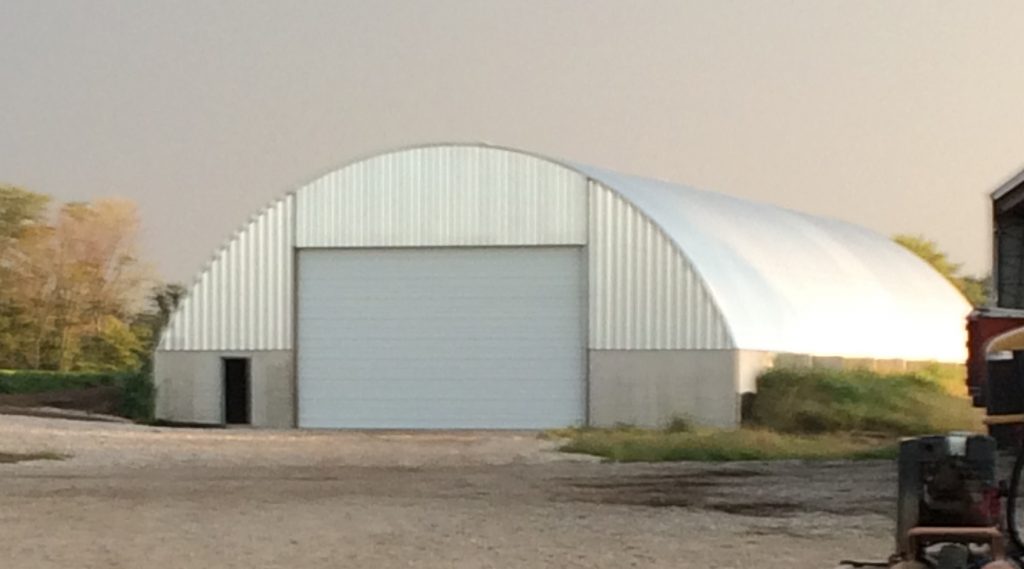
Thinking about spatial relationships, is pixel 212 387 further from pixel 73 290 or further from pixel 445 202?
pixel 73 290

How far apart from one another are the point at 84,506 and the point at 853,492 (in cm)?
832

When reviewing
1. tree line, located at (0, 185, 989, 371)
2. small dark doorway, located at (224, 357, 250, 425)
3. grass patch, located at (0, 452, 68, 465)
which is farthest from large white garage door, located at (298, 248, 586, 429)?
tree line, located at (0, 185, 989, 371)

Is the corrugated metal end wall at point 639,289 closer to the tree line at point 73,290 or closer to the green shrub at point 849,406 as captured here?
the green shrub at point 849,406

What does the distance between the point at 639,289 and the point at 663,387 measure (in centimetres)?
214

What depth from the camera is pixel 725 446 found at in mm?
27578

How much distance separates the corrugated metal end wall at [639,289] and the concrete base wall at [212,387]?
7158mm

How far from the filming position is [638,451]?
90.4 feet

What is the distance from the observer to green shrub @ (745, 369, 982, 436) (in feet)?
110

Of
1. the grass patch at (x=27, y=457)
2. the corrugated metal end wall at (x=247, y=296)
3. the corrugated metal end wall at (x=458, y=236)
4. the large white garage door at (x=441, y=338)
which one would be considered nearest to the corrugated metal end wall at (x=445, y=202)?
the corrugated metal end wall at (x=458, y=236)

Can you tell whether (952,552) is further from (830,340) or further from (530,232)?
(830,340)

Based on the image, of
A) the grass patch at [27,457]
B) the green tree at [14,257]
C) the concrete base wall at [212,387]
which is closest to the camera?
the grass patch at [27,457]

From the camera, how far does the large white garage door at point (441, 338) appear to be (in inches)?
1454

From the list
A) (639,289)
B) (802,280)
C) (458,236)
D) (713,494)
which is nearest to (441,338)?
(458,236)

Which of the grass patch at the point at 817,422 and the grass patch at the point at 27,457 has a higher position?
the grass patch at the point at 817,422
